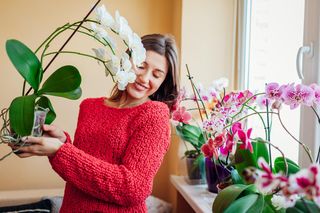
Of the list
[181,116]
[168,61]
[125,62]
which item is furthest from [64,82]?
[181,116]

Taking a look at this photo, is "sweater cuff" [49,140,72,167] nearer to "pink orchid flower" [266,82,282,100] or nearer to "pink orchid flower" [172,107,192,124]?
"pink orchid flower" [266,82,282,100]

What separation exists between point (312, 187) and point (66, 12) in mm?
1689

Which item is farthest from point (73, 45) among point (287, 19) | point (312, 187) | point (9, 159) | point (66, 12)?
point (312, 187)

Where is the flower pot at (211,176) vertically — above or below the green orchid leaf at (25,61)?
below

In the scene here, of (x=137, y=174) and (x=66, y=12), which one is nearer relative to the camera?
(x=137, y=174)

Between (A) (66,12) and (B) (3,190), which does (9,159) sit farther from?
(A) (66,12)

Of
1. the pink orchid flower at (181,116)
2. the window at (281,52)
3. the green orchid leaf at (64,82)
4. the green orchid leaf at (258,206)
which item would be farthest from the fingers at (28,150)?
the window at (281,52)

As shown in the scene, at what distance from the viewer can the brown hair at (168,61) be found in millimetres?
1075

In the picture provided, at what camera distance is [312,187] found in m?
0.38

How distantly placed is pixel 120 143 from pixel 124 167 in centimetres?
9

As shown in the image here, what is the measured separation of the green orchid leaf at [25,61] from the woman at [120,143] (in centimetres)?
13

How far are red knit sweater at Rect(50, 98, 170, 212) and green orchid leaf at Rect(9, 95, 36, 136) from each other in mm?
161

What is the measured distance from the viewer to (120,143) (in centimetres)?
93

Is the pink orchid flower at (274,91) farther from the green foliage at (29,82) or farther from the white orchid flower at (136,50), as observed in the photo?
the green foliage at (29,82)
